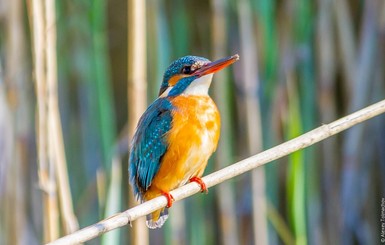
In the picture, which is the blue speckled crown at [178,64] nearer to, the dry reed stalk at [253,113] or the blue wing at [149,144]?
the blue wing at [149,144]

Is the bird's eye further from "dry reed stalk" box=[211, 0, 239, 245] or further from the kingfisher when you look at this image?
"dry reed stalk" box=[211, 0, 239, 245]

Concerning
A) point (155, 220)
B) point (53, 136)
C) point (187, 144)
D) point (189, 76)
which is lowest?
point (155, 220)

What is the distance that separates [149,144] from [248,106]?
0.52m

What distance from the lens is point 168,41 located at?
122 inches

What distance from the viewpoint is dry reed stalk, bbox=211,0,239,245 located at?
3027 millimetres

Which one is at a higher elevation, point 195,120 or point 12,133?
point 12,133

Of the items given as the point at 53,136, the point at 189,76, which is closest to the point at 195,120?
the point at 189,76

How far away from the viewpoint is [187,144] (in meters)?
2.49

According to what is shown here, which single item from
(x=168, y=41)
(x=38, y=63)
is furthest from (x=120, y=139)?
(x=38, y=63)

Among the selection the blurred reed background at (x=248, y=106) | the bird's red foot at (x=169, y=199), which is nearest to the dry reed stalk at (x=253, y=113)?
the blurred reed background at (x=248, y=106)

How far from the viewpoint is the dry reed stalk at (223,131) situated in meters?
3.03

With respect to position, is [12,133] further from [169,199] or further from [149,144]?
[169,199]

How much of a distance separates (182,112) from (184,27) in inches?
27.7

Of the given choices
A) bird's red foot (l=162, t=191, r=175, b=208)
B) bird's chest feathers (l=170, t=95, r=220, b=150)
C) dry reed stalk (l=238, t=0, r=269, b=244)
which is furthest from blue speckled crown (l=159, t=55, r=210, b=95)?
bird's red foot (l=162, t=191, r=175, b=208)
